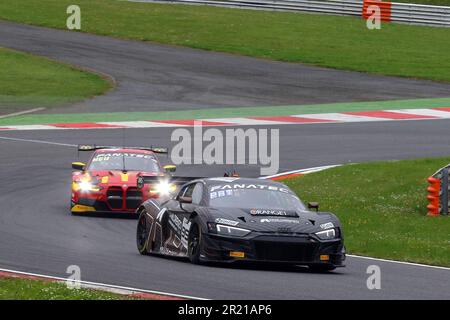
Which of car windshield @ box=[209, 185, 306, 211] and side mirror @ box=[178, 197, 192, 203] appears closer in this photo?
car windshield @ box=[209, 185, 306, 211]

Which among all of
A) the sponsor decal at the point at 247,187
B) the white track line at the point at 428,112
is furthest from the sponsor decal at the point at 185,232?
the white track line at the point at 428,112

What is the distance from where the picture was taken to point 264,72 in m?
45.4

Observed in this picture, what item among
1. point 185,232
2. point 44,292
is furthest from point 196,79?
point 44,292

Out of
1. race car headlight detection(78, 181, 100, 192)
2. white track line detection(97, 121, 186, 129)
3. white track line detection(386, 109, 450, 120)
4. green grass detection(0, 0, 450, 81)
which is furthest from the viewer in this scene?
green grass detection(0, 0, 450, 81)

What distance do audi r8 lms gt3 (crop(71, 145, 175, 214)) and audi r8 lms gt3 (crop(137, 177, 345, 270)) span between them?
5654mm

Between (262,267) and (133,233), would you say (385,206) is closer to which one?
(133,233)

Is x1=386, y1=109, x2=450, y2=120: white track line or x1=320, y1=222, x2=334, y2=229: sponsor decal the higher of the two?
x1=320, y1=222, x2=334, y2=229: sponsor decal

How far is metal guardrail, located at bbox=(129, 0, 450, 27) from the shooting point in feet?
178

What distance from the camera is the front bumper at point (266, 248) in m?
15.9

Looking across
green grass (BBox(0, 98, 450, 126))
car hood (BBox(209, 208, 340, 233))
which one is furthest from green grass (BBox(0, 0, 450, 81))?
car hood (BBox(209, 208, 340, 233))

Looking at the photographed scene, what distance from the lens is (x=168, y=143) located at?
3306 centimetres

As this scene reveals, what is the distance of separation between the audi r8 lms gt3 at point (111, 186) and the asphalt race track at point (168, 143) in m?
0.35

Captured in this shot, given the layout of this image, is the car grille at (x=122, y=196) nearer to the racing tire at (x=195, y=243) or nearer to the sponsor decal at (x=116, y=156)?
the sponsor decal at (x=116, y=156)

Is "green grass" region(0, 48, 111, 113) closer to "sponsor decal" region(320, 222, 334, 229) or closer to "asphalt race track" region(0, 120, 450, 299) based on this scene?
"asphalt race track" region(0, 120, 450, 299)
